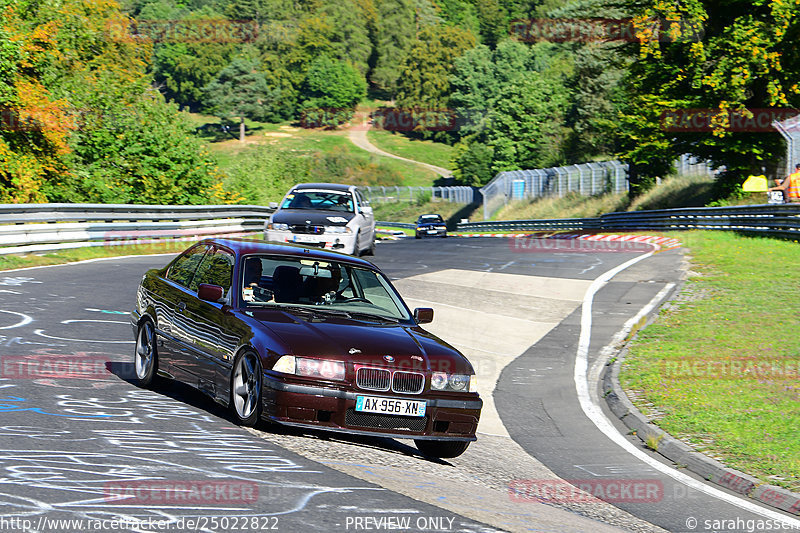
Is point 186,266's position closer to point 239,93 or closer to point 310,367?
point 310,367

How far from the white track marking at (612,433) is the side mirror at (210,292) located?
434 centimetres

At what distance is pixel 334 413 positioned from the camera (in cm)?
770

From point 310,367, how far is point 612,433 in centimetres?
444

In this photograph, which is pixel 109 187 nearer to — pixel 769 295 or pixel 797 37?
pixel 769 295

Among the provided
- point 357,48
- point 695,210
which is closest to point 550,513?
point 695,210

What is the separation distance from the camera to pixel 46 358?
1055cm

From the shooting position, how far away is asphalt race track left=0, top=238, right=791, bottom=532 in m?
5.59

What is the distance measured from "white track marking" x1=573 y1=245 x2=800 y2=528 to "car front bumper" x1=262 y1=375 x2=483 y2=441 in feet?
8.13

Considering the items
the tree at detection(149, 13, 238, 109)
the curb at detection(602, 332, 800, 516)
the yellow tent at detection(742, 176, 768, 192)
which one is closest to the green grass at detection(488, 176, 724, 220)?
the yellow tent at detection(742, 176, 768, 192)

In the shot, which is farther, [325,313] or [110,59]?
[110,59]

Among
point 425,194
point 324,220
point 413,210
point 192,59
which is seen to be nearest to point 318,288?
point 324,220

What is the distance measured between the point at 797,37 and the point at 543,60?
115m

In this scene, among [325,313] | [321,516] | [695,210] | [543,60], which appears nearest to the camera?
[321,516]

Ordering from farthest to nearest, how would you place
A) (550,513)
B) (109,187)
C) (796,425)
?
(109,187) < (796,425) < (550,513)
